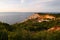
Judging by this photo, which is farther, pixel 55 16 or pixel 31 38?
pixel 55 16

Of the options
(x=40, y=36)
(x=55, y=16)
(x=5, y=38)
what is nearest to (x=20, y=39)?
(x=5, y=38)

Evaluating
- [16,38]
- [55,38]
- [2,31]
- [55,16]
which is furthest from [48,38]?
[55,16]

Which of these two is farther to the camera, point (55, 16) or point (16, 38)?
point (55, 16)

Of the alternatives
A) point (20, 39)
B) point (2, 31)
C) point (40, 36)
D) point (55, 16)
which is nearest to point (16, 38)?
point (20, 39)

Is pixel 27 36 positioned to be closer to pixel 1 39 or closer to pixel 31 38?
pixel 31 38

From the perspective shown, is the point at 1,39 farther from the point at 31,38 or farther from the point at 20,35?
A: the point at 31,38

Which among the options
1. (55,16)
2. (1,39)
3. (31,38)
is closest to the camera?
(1,39)

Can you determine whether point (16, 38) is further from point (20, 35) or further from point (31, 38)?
point (31, 38)

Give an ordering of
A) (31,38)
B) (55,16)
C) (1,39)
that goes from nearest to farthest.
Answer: (1,39) → (31,38) → (55,16)
